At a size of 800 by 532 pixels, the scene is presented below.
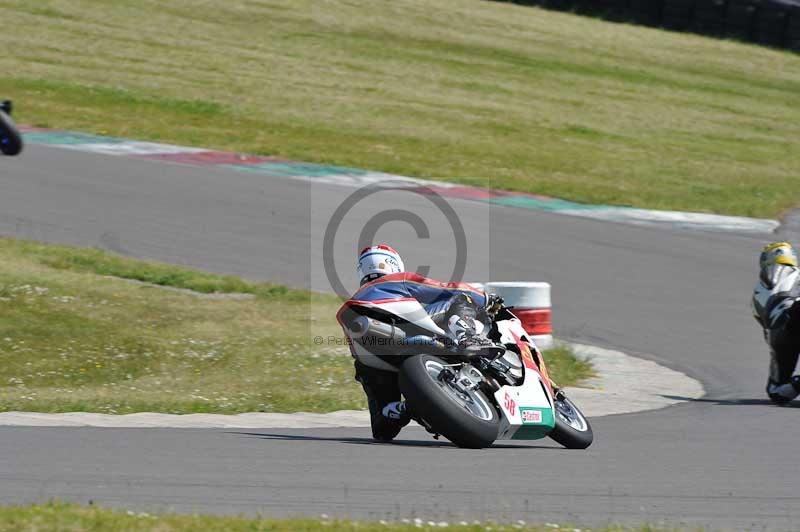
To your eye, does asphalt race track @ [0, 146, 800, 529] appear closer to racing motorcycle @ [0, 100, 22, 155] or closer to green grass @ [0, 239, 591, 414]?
racing motorcycle @ [0, 100, 22, 155]

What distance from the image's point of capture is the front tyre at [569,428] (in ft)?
27.3

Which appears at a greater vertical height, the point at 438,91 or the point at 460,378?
the point at 460,378

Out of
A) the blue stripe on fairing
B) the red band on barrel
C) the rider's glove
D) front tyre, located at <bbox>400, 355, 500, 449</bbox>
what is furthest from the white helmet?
the red band on barrel

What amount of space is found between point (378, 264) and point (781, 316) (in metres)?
4.52

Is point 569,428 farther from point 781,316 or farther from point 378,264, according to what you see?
point 781,316

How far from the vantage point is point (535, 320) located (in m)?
13.0

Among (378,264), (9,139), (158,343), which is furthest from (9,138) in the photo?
(378,264)

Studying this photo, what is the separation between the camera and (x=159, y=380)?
1174cm

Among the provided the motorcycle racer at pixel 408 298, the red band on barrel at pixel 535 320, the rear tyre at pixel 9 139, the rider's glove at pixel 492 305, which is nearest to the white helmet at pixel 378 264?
the motorcycle racer at pixel 408 298

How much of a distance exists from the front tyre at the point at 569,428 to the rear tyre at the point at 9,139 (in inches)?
449

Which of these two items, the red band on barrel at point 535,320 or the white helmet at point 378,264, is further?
the red band on barrel at point 535,320

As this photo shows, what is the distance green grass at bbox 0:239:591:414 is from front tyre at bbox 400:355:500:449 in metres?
3.18

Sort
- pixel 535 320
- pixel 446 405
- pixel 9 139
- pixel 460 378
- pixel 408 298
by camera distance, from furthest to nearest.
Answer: pixel 9 139 < pixel 535 320 < pixel 408 298 < pixel 460 378 < pixel 446 405

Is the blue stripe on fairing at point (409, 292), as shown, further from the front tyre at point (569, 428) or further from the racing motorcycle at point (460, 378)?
the front tyre at point (569, 428)
